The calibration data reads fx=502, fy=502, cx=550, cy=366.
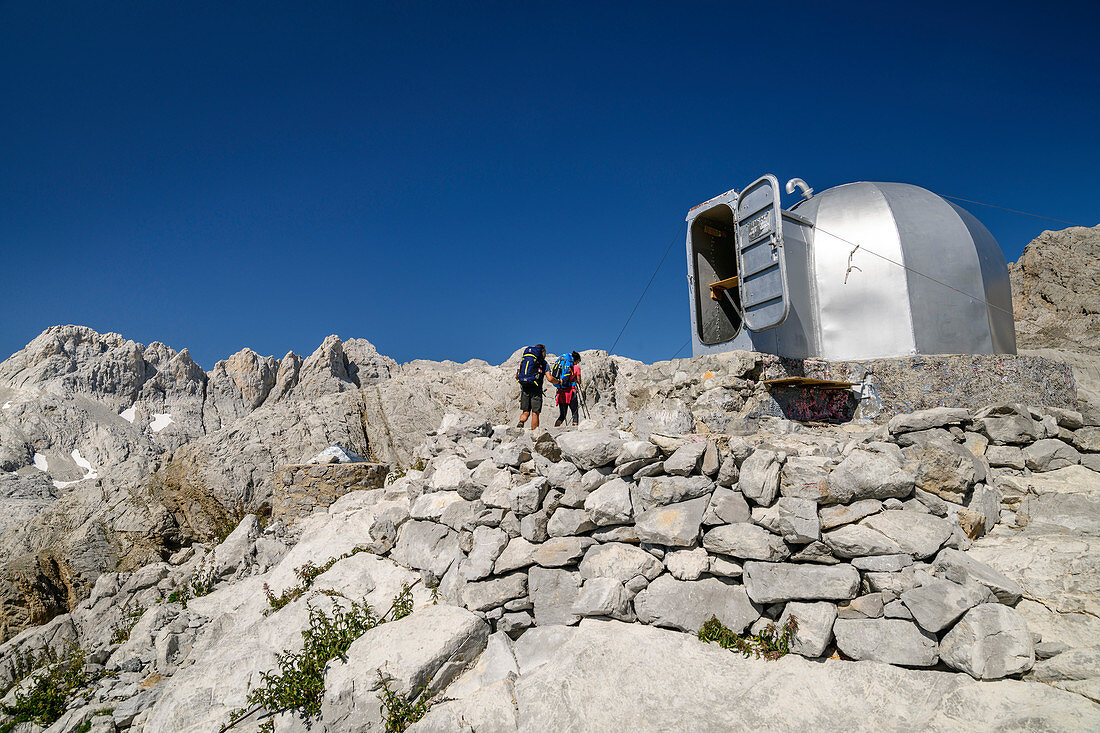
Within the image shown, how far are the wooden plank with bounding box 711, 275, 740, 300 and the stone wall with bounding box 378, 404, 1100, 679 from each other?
4913 mm

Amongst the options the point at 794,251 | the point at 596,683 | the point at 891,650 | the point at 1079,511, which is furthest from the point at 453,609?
the point at 794,251

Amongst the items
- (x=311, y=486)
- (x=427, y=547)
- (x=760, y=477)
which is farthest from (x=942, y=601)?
(x=311, y=486)

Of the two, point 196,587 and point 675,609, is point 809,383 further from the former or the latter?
point 196,587

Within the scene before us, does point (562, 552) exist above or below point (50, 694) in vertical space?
above

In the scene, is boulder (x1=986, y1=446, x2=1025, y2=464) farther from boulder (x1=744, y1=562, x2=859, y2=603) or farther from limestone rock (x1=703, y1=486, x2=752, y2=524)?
limestone rock (x1=703, y1=486, x2=752, y2=524)

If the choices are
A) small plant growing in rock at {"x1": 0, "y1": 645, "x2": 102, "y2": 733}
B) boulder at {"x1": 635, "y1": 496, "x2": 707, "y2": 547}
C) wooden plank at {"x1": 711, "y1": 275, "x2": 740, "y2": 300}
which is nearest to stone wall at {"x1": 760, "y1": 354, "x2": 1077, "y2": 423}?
wooden plank at {"x1": 711, "y1": 275, "x2": 740, "y2": 300}

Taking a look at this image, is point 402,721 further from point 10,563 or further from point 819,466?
point 10,563

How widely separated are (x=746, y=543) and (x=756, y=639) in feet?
2.79

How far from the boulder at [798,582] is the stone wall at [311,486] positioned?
8620 millimetres

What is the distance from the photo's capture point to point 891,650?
4.16 meters

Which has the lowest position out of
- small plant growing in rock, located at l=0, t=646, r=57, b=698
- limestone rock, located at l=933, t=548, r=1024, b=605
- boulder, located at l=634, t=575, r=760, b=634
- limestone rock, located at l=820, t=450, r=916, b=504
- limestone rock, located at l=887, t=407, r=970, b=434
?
small plant growing in rock, located at l=0, t=646, r=57, b=698

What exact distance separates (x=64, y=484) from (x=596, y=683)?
42944 millimetres

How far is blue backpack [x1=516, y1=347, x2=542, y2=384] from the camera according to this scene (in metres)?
10.9

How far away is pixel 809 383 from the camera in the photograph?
8727 millimetres
